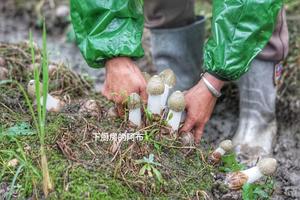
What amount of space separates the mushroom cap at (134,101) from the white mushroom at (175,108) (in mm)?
116

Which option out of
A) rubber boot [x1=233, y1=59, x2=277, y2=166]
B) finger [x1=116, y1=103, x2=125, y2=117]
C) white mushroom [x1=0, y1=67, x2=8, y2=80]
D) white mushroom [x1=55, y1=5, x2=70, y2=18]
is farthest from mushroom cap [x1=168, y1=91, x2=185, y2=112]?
white mushroom [x1=55, y1=5, x2=70, y2=18]

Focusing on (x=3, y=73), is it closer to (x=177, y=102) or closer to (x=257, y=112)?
(x=177, y=102)

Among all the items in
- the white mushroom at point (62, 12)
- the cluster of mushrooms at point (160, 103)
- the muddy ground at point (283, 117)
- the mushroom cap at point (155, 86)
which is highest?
the white mushroom at point (62, 12)

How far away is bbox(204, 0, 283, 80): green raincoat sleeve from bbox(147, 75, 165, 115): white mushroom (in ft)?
0.76

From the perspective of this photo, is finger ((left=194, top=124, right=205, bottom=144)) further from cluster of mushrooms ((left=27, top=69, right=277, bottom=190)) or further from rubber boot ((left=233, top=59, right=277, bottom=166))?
rubber boot ((left=233, top=59, right=277, bottom=166))

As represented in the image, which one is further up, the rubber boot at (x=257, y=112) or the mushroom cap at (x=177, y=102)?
the mushroom cap at (x=177, y=102)

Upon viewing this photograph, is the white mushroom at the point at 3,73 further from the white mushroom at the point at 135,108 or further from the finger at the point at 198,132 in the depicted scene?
the finger at the point at 198,132

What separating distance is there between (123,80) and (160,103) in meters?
0.17

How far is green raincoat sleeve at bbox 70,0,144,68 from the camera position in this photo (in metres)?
2.13

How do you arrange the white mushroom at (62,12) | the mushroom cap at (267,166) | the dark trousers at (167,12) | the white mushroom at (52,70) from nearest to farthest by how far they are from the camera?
the mushroom cap at (267,166) → the white mushroom at (52,70) → the dark trousers at (167,12) → the white mushroom at (62,12)

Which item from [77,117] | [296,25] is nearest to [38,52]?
[77,117]

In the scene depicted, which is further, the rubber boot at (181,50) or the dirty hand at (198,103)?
the rubber boot at (181,50)

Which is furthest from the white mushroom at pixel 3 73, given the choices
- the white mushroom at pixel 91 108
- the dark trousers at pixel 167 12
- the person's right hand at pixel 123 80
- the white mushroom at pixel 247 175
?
the white mushroom at pixel 247 175

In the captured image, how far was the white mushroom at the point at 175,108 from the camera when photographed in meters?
2.01
